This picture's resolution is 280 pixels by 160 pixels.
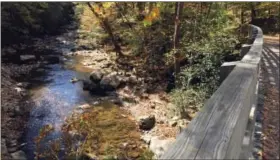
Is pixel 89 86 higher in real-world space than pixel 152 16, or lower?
lower

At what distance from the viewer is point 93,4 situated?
14.9 meters

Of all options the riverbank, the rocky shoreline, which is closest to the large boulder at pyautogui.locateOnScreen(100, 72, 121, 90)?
the rocky shoreline

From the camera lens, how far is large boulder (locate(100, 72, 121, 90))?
35.8 feet

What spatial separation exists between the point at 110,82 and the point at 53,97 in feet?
6.63

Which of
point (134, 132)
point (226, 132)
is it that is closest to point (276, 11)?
point (134, 132)

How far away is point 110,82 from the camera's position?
11.1 meters

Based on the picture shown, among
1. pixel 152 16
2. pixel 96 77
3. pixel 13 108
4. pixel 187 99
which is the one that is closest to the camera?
pixel 187 99

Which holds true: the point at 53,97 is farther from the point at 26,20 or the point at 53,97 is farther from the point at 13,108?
the point at 26,20

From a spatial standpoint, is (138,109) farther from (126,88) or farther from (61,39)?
(61,39)

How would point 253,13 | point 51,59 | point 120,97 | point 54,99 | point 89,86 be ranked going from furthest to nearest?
1. point 51,59
2. point 253,13
3. point 89,86
4. point 120,97
5. point 54,99

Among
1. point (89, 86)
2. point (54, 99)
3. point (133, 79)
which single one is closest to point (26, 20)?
point (89, 86)

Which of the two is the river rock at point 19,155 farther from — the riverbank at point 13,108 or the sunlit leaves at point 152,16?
the sunlit leaves at point 152,16

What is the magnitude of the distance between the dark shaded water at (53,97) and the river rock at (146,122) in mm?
2010

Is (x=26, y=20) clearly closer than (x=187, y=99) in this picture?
No
